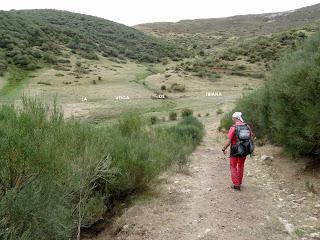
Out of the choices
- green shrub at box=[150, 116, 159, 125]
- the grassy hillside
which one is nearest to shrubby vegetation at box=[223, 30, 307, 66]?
the grassy hillside

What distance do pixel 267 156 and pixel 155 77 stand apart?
27790 mm

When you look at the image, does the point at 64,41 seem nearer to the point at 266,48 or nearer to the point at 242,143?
the point at 266,48

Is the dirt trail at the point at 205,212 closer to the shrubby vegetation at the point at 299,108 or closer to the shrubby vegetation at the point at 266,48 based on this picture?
the shrubby vegetation at the point at 299,108

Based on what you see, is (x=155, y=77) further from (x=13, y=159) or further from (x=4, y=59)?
(x=13, y=159)

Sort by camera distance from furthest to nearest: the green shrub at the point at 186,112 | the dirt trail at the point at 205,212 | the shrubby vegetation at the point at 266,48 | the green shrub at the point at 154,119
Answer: the shrubby vegetation at the point at 266,48 → the green shrub at the point at 186,112 → the green shrub at the point at 154,119 → the dirt trail at the point at 205,212

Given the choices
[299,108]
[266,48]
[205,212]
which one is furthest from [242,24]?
[205,212]

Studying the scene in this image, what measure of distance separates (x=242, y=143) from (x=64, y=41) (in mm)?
48523

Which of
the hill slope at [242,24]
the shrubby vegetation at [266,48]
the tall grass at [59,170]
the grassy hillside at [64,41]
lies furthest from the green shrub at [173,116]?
the hill slope at [242,24]

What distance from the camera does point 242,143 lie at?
972cm

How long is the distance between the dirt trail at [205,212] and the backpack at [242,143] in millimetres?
831

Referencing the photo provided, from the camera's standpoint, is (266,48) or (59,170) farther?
(266,48)

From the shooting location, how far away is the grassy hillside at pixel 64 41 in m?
44.8

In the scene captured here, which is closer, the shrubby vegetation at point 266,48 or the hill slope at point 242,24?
the shrubby vegetation at point 266,48

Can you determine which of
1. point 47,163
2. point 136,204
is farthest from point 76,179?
point 136,204
